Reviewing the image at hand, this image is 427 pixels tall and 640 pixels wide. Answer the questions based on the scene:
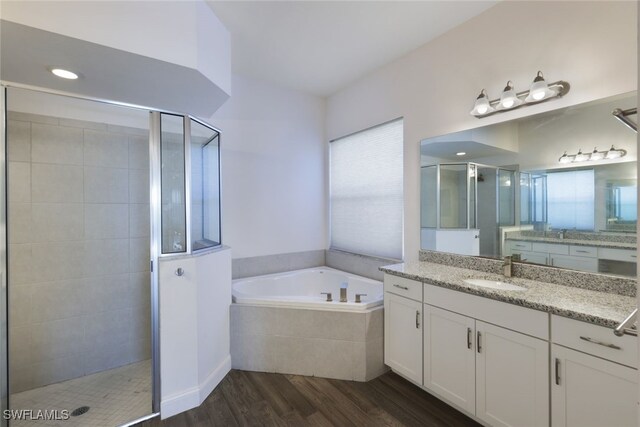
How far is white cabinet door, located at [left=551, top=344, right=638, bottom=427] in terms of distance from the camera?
47.9 inches

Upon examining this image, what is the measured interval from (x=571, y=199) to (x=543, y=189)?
161mm

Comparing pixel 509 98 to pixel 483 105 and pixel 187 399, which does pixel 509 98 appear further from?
pixel 187 399

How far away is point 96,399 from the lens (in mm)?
2117

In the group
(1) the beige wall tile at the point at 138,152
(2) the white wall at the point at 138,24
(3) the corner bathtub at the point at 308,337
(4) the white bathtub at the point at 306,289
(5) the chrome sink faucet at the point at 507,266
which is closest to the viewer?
(2) the white wall at the point at 138,24

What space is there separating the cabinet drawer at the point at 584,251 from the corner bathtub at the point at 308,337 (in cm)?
A: 132

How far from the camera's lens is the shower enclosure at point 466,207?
2.12 m

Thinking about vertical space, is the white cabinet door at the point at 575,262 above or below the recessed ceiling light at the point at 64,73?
below

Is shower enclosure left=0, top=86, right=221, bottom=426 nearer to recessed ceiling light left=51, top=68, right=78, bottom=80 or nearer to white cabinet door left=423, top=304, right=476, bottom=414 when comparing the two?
recessed ceiling light left=51, top=68, right=78, bottom=80

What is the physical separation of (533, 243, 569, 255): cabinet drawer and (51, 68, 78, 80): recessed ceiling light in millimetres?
3106

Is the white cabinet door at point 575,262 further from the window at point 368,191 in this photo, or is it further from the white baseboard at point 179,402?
the white baseboard at point 179,402

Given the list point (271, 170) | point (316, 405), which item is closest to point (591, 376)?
point (316, 405)

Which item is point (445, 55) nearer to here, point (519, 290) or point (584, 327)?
point (519, 290)

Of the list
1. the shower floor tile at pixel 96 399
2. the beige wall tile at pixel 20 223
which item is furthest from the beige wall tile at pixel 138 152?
the shower floor tile at pixel 96 399

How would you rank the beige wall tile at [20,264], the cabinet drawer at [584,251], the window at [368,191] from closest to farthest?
the cabinet drawer at [584,251] → the beige wall tile at [20,264] → the window at [368,191]
